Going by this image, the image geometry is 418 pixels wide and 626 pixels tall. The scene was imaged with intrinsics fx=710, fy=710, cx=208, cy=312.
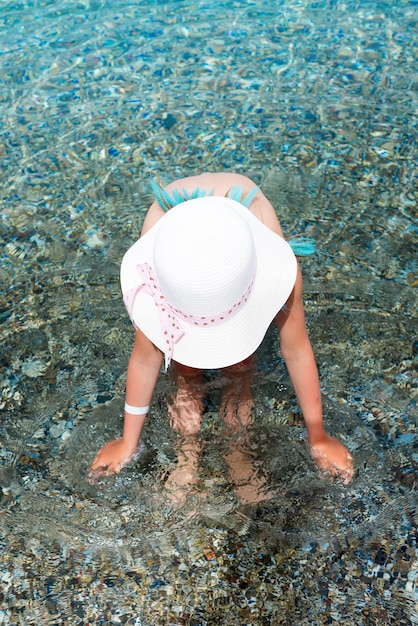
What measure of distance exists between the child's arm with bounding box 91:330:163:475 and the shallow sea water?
86 millimetres

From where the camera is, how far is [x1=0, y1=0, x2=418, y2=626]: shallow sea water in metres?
2.74

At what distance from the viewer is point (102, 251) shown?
4113 millimetres

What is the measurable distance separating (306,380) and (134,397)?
680 millimetres

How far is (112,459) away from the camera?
3.04 meters

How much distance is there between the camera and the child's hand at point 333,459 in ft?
9.84

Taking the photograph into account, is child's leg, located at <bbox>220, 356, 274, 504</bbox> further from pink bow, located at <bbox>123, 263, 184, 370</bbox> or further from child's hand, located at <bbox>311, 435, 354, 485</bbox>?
pink bow, located at <bbox>123, 263, 184, 370</bbox>

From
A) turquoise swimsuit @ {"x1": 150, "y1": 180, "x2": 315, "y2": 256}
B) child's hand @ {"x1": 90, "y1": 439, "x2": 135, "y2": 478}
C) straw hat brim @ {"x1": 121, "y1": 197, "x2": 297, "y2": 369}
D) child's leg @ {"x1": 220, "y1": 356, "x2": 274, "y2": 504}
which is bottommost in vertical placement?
child's leg @ {"x1": 220, "y1": 356, "x2": 274, "y2": 504}

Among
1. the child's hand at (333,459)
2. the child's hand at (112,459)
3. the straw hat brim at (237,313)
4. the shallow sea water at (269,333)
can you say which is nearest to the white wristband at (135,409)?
the child's hand at (112,459)

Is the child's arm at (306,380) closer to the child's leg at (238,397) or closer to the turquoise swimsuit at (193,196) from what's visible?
the turquoise swimsuit at (193,196)

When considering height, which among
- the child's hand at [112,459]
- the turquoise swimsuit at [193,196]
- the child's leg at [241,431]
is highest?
the turquoise swimsuit at [193,196]

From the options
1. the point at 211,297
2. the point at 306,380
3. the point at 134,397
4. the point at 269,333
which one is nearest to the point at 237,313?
the point at 211,297

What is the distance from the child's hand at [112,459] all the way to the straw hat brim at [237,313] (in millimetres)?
782

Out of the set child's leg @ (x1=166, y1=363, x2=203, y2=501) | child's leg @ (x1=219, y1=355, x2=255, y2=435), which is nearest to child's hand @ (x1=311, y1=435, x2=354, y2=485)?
child's leg @ (x1=219, y1=355, x2=255, y2=435)

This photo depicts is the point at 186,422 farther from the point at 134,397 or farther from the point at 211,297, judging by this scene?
the point at 211,297
